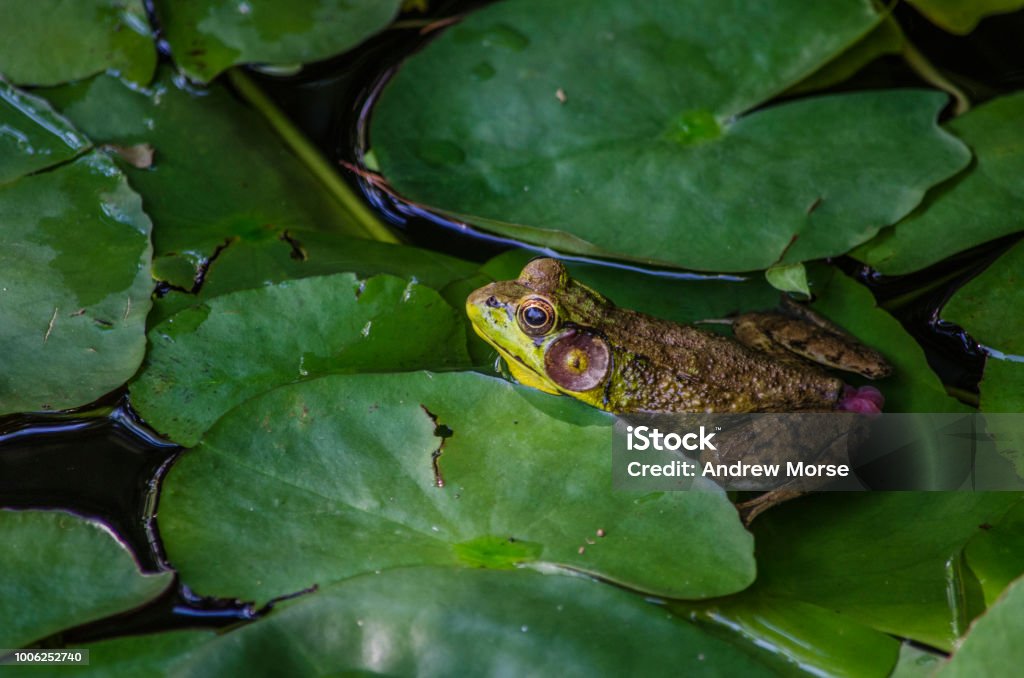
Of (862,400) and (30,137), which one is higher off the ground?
(30,137)

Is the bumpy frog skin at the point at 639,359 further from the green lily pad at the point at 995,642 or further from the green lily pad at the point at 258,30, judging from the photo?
the green lily pad at the point at 258,30

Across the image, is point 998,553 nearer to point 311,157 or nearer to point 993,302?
point 993,302

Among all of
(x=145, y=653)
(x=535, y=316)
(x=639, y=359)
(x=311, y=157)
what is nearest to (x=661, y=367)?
(x=639, y=359)

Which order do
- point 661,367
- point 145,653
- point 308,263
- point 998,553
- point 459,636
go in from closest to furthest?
point 459,636
point 145,653
point 998,553
point 661,367
point 308,263

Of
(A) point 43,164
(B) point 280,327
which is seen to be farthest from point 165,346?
(A) point 43,164

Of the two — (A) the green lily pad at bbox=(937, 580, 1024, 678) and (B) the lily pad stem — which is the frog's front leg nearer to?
(A) the green lily pad at bbox=(937, 580, 1024, 678)

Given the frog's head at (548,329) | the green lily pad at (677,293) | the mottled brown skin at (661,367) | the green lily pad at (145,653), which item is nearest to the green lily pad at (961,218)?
the green lily pad at (677,293)

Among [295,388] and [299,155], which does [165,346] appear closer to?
[295,388]
